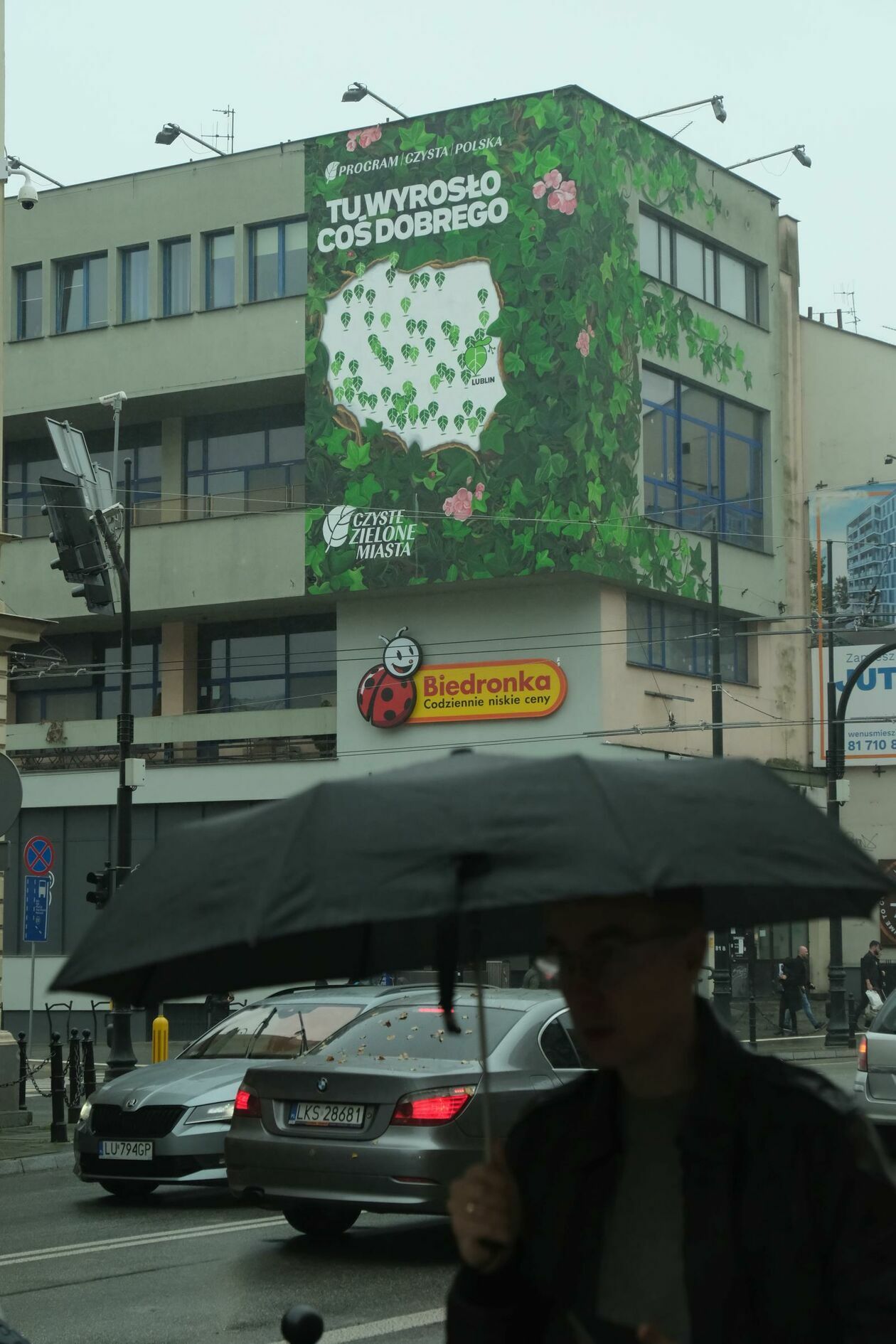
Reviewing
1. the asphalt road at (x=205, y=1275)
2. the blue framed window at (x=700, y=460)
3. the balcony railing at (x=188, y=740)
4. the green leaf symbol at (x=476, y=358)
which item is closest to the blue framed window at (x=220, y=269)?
the green leaf symbol at (x=476, y=358)

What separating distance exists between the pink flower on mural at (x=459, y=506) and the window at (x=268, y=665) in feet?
15.4

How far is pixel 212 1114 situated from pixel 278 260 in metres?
34.9

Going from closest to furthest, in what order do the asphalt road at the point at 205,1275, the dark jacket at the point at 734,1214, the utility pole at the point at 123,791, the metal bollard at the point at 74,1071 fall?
the dark jacket at the point at 734,1214 → the asphalt road at the point at 205,1275 → the metal bollard at the point at 74,1071 → the utility pole at the point at 123,791

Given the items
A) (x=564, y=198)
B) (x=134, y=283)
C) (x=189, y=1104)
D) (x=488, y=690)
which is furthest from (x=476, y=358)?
(x=189, y=1104)

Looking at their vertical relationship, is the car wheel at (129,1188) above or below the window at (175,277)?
below

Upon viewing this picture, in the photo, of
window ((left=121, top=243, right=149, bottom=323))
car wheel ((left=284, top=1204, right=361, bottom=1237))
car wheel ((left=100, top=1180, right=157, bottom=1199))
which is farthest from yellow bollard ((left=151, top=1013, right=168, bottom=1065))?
window ((left=121, top=243, right=149, bottom=323))

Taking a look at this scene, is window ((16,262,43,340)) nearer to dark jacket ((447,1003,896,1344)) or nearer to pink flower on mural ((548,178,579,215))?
pink flower on mural ((548,178,579,215))

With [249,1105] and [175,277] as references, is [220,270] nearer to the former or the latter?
[175,277]

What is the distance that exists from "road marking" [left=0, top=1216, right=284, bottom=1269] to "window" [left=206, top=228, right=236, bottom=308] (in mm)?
36138

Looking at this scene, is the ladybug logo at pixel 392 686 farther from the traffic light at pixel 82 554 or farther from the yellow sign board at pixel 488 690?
the traffic light at pixel 82 554

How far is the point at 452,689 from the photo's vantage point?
144 ft

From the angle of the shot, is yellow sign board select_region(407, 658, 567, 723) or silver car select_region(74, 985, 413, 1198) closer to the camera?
silver car select_region(74, 985, 413, 1198)

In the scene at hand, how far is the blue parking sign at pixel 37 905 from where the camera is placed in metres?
27.4

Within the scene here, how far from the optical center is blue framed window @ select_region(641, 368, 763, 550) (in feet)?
149
